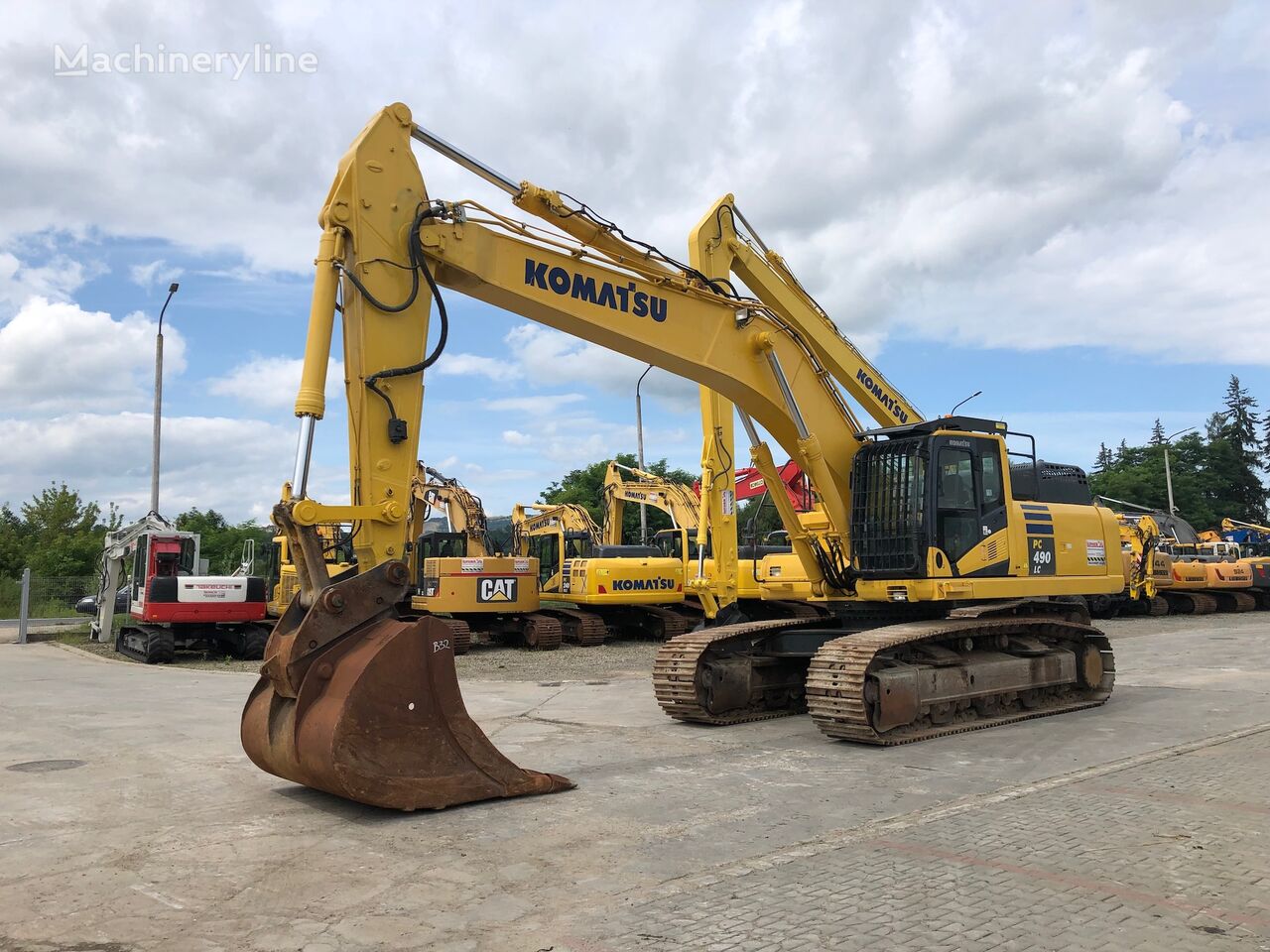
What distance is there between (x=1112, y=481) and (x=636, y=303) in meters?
72.9

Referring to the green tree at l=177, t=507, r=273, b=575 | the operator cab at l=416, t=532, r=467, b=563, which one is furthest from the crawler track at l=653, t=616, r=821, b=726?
the green tree at l=177, t=507, r=273, b=575

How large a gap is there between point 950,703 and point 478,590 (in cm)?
1197

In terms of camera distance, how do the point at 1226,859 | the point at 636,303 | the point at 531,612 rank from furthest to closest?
1. the point at 531,612
2. the point at 636,303
3. the point at 1226,859

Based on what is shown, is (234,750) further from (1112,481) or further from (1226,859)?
(1112,481)

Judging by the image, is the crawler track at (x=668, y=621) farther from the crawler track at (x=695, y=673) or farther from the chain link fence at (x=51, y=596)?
the chain link fence at (x=51, y=596)

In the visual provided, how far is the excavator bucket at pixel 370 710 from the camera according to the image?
20.5 feet

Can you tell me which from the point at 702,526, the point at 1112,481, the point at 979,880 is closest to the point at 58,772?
the point at 979,880

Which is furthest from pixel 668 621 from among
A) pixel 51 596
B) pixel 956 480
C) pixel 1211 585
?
pixel 51 596

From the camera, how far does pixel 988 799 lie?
6.91 meters

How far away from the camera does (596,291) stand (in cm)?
859

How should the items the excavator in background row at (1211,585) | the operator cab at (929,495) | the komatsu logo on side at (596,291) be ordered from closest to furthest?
the komatsu logo on side at (596,291)
the operator cab at (929,495)
the excavator in background row at (1211,585)

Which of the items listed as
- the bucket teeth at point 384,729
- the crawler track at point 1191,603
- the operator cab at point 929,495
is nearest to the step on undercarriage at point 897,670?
the operator cab at point 929,495

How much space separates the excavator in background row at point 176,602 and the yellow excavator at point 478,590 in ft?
10.2

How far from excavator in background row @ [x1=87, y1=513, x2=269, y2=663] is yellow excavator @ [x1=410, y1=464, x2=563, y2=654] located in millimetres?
3110
